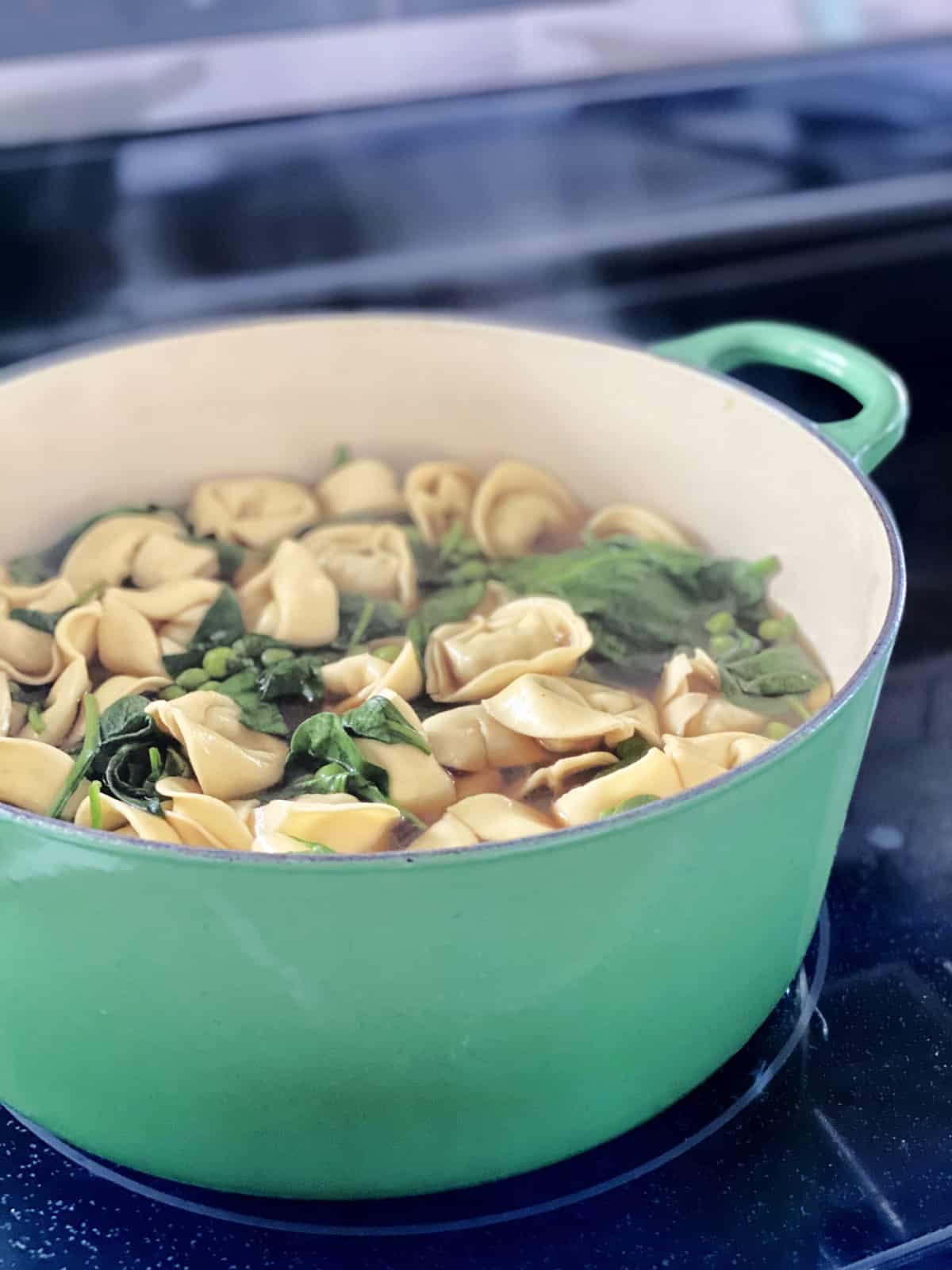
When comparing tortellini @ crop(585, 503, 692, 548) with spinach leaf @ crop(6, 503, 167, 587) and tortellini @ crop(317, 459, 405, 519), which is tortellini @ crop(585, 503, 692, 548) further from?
spinach leaf @ crop(6, 503, 167, 587)

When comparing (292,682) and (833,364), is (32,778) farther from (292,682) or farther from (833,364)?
(833,364)

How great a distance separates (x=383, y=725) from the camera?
42.1 inches

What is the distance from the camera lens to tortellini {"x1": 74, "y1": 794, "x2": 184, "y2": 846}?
3.16 feet

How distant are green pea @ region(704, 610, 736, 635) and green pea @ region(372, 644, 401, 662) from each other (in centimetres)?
29

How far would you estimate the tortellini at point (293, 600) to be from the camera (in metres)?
1.29

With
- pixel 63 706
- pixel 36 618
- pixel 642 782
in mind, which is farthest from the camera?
pixel 36 618

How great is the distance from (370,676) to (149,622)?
9.7 inches

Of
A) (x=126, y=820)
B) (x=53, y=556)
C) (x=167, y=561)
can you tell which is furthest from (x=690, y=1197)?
(x=53, y=556)

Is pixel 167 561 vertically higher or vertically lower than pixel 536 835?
lower

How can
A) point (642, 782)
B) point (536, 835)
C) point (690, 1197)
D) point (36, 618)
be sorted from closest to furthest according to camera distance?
point (536, 835), point (690, 1197), point (642, 782), point (36, 618)

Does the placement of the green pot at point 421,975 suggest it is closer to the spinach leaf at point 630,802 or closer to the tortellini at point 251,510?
the spinach leaf at point 630,802

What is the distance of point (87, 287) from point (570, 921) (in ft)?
3.81

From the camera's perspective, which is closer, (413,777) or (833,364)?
(413,777)

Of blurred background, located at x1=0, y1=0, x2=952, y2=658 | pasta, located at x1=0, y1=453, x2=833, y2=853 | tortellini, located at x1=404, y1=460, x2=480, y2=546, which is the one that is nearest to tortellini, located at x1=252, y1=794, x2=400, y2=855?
pasta, located at x1=0, y1=453, x2=833, y2=853
